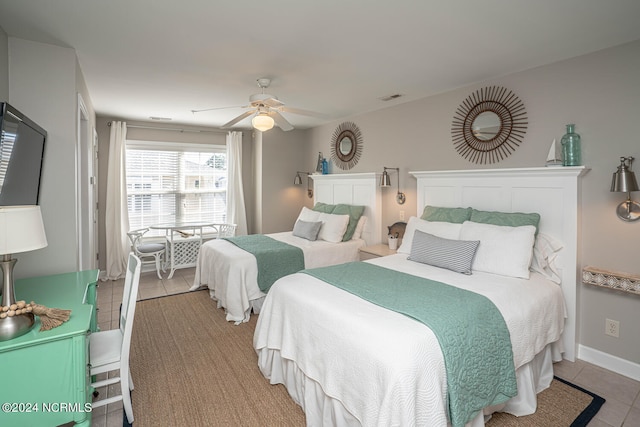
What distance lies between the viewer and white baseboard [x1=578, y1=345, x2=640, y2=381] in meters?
2.42

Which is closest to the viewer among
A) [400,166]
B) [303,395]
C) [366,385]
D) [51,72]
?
[366,385]

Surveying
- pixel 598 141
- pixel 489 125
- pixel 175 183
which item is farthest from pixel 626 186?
pixel 175 183

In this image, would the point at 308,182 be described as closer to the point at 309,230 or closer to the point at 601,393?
the point at 309,230

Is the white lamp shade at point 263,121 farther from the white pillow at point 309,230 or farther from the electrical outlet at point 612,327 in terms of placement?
the electrical outlet at point 612,327

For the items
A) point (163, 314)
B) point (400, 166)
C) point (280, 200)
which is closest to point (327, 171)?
point (280, 200)

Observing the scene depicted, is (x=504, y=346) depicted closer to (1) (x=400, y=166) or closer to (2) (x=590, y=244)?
(2) (x=590, y=244)

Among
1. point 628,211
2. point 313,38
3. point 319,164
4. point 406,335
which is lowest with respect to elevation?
point 406,335

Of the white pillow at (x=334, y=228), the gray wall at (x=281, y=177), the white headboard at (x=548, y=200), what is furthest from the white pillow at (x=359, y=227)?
the gray wall at (x=281, y=177)

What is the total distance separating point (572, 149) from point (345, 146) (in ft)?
9.69

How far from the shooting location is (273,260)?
11.8 feet

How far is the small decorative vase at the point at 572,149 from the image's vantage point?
2.60 meters

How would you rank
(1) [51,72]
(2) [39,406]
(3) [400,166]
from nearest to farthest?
(2) [39,406] → (1) [51,72] → (3) [400,166]

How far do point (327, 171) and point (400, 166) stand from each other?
149cm

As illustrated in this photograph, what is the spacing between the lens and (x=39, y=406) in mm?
1383
